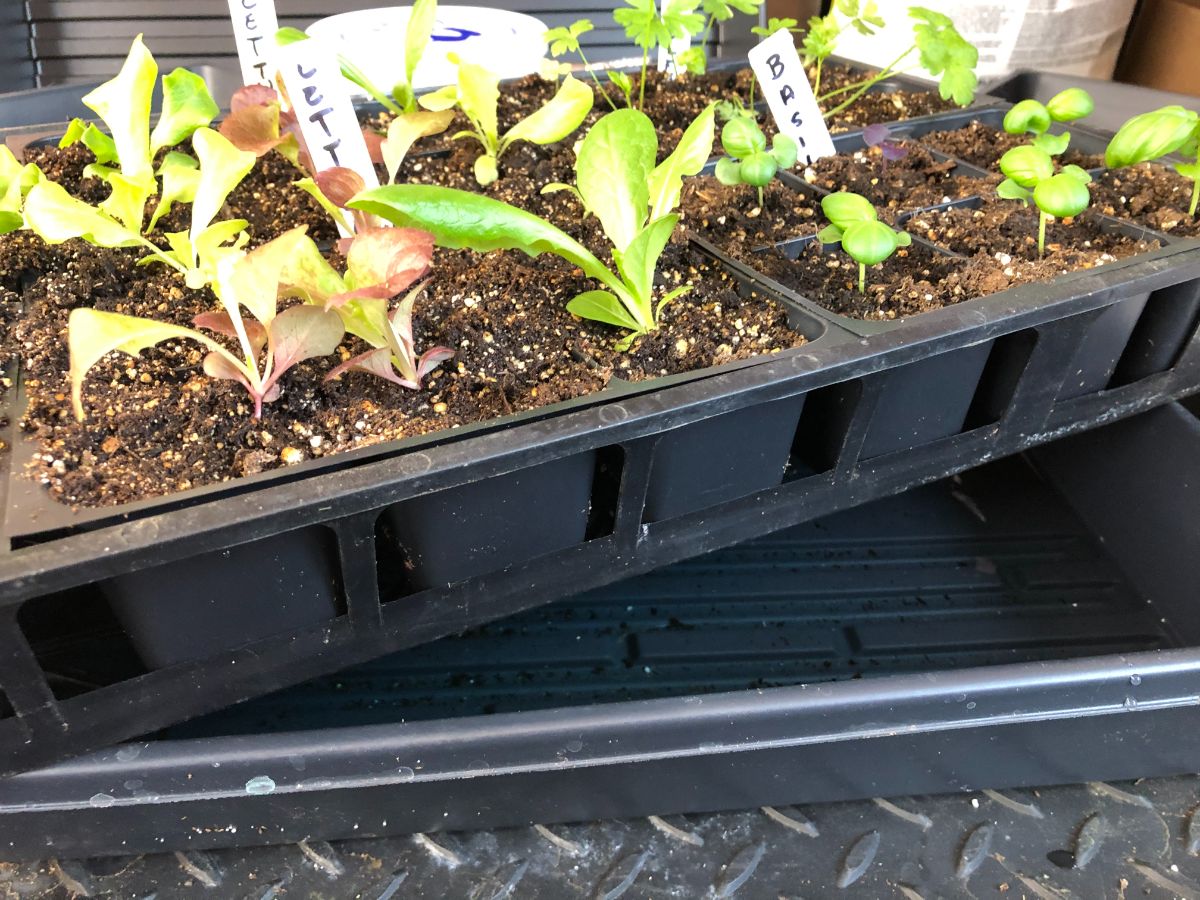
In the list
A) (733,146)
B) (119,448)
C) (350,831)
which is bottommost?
(350,831)

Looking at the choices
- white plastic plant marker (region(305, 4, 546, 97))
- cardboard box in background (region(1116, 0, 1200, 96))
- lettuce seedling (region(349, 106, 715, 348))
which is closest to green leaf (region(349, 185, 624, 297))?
lettuce seedling (region(349, 106, 715, 348))

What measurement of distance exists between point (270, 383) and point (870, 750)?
46cm

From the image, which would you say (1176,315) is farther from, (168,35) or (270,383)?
(168,35)

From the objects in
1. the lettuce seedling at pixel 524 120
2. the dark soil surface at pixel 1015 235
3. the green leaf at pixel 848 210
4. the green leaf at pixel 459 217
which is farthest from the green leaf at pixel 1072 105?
the green leaf at pixel 459 217

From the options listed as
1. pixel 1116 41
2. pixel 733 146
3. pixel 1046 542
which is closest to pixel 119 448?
pixel 733 146

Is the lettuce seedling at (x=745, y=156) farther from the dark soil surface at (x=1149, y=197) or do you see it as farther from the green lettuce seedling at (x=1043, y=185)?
the dark soil surface at (x=1149, y=197)

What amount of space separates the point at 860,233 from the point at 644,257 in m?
0.16

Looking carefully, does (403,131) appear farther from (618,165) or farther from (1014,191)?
(1014,191)

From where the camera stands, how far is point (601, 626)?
2.48 feet

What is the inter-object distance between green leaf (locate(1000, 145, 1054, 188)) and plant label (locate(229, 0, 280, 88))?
2.08 feet

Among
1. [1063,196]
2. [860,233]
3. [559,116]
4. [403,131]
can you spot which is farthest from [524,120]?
[1063,196]

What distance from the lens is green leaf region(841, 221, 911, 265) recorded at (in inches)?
26.1

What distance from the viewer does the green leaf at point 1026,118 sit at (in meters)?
0.90

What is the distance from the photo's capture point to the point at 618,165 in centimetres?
65
